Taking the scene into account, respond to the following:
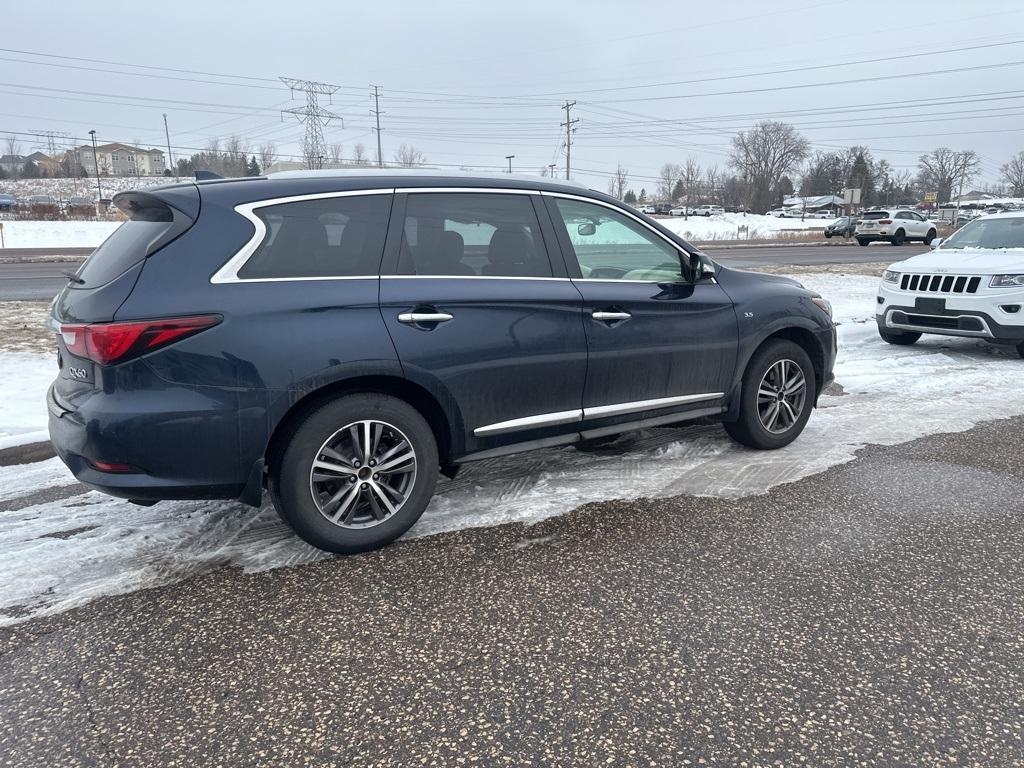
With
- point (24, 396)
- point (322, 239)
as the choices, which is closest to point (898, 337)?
point (322, 239)

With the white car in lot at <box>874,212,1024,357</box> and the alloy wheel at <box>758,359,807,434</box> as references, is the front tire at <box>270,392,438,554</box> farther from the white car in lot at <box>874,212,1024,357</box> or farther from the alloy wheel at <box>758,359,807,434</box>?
the white car in lot at <box>874,212,1024,357</box>

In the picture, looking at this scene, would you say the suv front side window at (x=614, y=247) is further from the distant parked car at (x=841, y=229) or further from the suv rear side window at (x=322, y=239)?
the distant parked car at (x=841, y=229)

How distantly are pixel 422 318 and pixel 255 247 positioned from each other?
811 millimetres

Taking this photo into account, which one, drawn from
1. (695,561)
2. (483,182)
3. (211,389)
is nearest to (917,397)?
(695,561)

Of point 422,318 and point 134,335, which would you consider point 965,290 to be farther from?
point 134,335

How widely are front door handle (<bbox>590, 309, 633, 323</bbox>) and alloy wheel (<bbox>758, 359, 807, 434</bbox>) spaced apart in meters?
1.36

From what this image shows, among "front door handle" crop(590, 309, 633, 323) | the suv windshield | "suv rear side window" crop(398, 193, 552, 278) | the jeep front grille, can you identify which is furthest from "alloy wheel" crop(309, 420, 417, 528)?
the suv windshield

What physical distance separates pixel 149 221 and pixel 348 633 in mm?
2049

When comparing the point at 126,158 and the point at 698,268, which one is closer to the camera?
the point at 698,268

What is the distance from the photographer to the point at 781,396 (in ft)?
16.9

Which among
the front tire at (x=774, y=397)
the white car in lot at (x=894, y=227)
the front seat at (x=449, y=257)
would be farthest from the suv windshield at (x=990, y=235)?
the white car in lot at (x=894, y=227)

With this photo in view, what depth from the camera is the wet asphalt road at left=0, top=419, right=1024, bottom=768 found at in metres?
2.31

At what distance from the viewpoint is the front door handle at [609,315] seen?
13.6ft

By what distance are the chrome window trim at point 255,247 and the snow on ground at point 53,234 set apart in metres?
36.6
